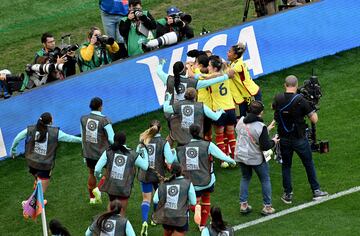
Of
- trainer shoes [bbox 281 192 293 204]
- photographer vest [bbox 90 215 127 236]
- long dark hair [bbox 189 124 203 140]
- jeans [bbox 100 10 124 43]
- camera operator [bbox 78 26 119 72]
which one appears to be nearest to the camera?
photographer vest [bbox 90 215 127 236]

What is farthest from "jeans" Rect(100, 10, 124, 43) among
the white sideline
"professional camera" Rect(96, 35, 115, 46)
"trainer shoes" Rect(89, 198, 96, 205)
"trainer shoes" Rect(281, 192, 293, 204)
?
the white sideline

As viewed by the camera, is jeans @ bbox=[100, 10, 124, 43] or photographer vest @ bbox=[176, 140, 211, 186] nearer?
photographer vest @ bbox=[176, 140, 211, 186]

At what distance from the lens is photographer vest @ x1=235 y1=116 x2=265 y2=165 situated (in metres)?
16.1

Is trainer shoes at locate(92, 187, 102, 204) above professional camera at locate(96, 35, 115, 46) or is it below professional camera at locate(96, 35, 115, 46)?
below

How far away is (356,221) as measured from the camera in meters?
15.9

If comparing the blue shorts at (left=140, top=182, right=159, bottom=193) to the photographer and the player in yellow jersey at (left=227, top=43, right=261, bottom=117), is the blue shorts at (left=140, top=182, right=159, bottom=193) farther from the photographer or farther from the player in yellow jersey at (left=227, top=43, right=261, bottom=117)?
the photographer

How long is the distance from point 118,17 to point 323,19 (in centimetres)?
406

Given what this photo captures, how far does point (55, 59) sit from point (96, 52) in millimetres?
843

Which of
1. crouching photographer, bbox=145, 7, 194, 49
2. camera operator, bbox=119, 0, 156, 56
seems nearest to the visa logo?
crouching photographer, bbox=145, 7, 194, 49

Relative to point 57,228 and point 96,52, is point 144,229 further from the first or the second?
→ point 96,52

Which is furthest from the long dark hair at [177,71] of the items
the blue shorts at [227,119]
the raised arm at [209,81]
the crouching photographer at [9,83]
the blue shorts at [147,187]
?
the crouching photographer at [9,83]

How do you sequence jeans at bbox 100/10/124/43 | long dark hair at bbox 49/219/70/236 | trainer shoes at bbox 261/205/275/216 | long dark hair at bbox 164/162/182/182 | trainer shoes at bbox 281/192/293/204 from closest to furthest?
long dark hair at bbox 49/219/70/236 < long dark hair at bbox 164/162/182/182 < trainer shoes at bbox 261/205/275/216 < trainer shoes at bbox 281/192/293/204 < jeans at bbox 100/10/124/43

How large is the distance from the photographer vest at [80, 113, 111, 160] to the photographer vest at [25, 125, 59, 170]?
1.57 feet

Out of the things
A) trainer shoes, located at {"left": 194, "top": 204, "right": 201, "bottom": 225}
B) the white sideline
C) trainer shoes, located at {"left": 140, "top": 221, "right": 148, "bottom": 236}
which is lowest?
the white sideline
